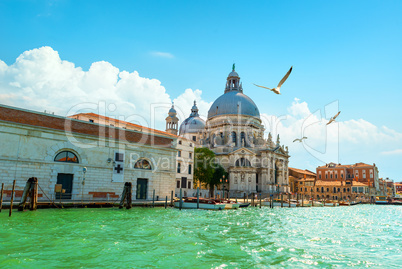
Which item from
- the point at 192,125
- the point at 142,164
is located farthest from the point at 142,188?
the point at 192,125

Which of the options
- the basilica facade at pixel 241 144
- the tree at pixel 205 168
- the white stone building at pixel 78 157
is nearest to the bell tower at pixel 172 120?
the basilica facade at pixel 241 144

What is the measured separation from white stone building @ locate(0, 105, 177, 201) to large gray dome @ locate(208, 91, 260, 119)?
3510cm

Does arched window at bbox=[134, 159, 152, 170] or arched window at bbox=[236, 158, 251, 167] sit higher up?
arched window at bbox=[236, 158, 251, 167]

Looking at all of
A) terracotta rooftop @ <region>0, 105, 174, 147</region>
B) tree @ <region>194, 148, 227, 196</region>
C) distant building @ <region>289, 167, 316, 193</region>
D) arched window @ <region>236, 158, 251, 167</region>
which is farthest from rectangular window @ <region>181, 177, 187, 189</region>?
distant building @ <region>289, 167, 316, 193</region>

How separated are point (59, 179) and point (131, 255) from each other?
13.8 meters

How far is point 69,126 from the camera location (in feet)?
67.2

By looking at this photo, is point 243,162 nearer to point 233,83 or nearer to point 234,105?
point 234,105

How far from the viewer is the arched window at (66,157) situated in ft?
65.7

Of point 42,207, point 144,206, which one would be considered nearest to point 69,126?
point 42,207

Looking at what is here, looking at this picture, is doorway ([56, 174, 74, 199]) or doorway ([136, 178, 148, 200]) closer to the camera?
doorway ([56, 174, 74, 199])

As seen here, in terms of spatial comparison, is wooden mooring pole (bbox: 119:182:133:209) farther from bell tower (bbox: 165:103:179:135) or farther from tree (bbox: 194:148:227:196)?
bell tower (bbox: 165:103:179:135)

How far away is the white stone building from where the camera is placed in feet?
59.8

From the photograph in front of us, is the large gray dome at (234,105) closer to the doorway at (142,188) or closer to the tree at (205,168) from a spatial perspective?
the tree at (205,168)

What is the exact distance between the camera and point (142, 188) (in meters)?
24.3
